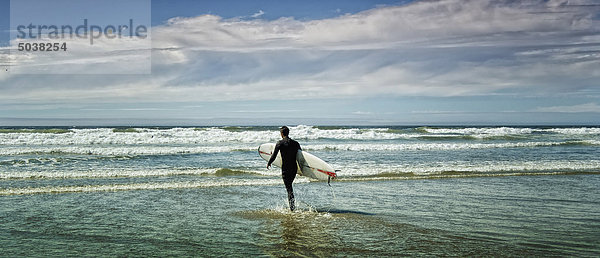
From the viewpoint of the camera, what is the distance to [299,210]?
9.73 meters

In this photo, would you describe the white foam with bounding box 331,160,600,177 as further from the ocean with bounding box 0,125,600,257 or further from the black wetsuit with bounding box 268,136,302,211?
Answer: the black wetsuit with bounding box 268,136,302,211

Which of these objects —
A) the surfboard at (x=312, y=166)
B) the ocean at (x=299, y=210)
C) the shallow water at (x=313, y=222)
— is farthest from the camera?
the surfboard at (x=312, y=166)

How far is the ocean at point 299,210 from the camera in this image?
6754 mm

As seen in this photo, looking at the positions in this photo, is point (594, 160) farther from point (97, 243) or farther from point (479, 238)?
point (97, 243)

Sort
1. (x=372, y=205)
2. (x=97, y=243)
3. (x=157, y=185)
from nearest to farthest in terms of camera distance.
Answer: (x=97, y=243), (x=372, y=205), (x=157, y=185)

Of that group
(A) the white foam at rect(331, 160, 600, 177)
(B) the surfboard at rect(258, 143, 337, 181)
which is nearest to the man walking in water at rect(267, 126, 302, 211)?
(B) the surfboard at rect(258, 143, 337, 181)

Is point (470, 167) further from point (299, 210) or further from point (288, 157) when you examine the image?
point (288, 157)

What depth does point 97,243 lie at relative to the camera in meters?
6.92

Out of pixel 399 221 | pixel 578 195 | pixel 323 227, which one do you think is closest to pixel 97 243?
pixel 323 227

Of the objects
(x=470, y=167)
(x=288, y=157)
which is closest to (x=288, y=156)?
(x=288, y=157)

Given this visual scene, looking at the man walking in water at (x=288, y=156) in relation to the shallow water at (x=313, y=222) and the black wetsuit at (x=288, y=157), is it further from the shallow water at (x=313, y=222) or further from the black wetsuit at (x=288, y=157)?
the shallow water at (x=313, y=222)

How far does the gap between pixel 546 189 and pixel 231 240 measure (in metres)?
10.1

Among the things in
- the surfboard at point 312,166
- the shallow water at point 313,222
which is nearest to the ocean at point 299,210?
the shallow water at point 313,222

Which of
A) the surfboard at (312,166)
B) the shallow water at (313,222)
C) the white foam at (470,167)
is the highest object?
the surfboard at (312,166)
